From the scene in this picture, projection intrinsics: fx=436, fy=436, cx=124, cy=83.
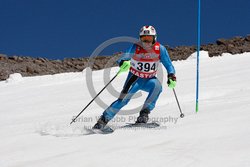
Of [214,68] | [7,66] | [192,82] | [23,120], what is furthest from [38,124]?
[7,66]

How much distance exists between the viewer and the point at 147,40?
20.8 feet

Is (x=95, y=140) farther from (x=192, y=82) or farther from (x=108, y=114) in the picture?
(x=192, y=82)

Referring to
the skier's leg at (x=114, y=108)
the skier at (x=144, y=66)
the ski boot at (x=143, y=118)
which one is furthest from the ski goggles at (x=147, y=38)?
the ski boot at (x=143, y=118)

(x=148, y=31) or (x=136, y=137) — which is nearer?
(x=136, y=137)

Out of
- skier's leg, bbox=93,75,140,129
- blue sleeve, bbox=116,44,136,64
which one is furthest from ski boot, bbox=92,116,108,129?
blue sleeve, bbox=116,44,136,64

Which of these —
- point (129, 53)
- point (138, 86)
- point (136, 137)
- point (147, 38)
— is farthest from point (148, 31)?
point (136, 137)

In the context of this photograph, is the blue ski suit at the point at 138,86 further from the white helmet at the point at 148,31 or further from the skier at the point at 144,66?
the white helmet at the point at 148,31

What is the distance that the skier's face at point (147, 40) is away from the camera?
20.7 ft

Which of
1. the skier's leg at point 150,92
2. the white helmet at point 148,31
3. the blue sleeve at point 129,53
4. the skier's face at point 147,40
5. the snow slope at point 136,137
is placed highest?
the white helmet at point 148,31

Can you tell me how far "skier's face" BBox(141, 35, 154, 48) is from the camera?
631cm

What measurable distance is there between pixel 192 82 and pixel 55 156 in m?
8.24

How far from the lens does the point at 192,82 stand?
12211 millimetres

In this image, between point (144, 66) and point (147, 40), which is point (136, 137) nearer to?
point (144, 66)

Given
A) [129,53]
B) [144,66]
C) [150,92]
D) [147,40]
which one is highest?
[147,40]
